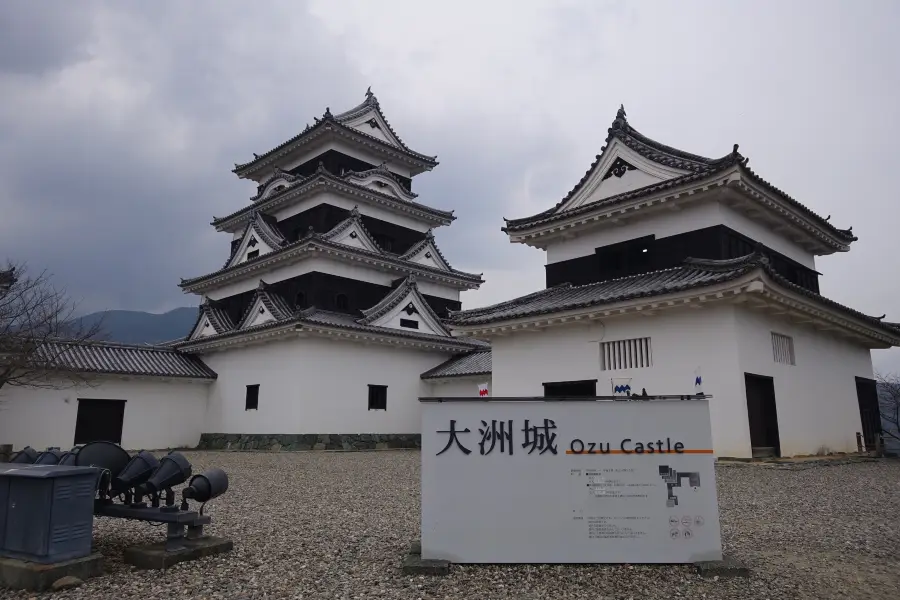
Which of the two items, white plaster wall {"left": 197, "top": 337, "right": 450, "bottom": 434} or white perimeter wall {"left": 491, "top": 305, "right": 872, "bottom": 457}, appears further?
white plaster wall {"left": 197, "top": 337, "right": 450, "bottom": 434}

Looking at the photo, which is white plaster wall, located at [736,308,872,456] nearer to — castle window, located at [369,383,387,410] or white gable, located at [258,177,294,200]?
castle window, located at [369,383,387,410]

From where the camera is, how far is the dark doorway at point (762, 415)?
1357 cm

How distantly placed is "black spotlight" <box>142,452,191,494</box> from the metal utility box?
21.8 inches

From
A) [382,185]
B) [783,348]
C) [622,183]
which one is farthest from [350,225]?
[783,348]

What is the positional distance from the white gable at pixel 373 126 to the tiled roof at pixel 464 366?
11053 millimetres

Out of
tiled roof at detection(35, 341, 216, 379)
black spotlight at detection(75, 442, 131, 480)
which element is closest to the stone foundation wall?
tiled roof at detection(35, 341, 216, 379)

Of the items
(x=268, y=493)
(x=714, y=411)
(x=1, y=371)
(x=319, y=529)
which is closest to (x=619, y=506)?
(x=319, y=529)

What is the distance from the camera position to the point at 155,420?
22.2 metres

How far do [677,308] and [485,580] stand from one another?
10786 millimetres

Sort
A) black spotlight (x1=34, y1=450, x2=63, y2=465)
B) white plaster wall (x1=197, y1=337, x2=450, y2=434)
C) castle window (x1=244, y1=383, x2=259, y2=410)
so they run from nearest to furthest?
black spotlight (x1=34, y1=450, x2=63, y2=465) → white plaster wall (x1=197, y1=337, x2=450, y2=434) → castle window (x1=244, y1=383, x2=259, y2=410)

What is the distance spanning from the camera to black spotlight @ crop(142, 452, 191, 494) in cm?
558

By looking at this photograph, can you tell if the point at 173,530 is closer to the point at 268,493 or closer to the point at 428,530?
the point at 428,530

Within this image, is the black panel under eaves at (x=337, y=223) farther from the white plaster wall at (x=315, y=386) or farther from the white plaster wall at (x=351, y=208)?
the white plaster wall at (x=315, y=386)

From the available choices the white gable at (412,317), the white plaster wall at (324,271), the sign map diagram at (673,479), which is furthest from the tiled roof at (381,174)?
the sign map diagram at (673,479)
